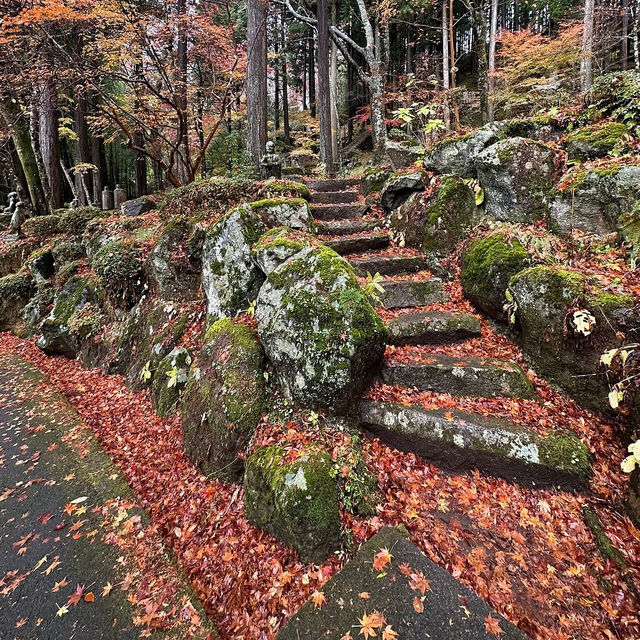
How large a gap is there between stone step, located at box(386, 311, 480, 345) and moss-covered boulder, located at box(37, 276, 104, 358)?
20.4 feet

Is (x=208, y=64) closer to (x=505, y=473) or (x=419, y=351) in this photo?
(x=419, y=351)

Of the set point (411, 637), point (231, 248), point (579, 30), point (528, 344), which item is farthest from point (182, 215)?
point (579, 30)

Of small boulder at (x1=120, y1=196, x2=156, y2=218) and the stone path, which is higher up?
small boulder at (x1=120, y1=196, x2=156, y2=218)

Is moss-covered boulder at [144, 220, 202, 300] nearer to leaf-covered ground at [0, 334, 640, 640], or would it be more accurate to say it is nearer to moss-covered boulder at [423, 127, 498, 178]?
leaf-covered ground at [0, 334, 640, 640]

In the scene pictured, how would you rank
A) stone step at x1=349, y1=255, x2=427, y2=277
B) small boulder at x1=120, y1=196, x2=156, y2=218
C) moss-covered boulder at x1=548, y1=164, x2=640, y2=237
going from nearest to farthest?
moss-covered boulder at x1=548, y1=164, x2=640, y2=237 → stone step at x1=349, y1=255, x2=427, y2=277 → small boulder at x1=120, y1=196, x2=156, y2=218

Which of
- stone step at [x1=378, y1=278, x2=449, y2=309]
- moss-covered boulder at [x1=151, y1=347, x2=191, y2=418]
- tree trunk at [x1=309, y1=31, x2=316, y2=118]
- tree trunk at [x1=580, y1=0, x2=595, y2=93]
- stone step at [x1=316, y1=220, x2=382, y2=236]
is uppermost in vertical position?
tree trunk at [x1=309, y1=31, x2=316, y2=118]

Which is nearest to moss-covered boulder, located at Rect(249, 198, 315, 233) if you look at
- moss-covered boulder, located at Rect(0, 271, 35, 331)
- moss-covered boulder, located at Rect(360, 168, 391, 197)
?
moss-covered boulder, located at Rect(360, 168, 391, 197)

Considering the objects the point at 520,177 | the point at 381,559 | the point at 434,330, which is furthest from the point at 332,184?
the point at 381,559

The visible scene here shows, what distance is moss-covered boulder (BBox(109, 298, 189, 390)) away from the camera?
5180 millimetres

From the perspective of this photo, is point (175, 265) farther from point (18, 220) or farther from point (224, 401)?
point (18, 220)

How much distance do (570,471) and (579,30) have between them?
16.4 m

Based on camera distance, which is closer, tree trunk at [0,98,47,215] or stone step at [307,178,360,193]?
stone step at [307,178,360,193]

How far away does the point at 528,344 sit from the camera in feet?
11.4

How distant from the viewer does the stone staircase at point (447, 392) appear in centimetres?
267
